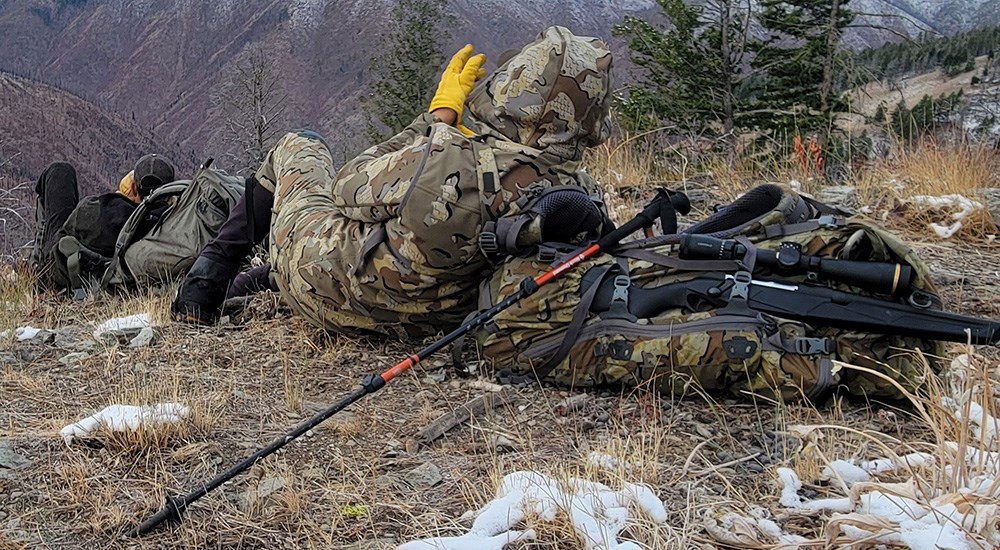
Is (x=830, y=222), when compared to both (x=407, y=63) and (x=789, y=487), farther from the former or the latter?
(x=407, y=63)

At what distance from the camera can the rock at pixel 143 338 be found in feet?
12.5

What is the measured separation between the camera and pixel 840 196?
220 inches

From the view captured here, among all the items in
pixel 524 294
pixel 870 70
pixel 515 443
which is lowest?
pixel 515 443

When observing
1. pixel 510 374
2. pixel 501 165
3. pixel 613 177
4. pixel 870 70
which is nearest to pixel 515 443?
pixel 510 374

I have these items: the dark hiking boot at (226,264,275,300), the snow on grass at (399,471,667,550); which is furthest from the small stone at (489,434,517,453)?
the dark hiking boot at (226,264,275,300)

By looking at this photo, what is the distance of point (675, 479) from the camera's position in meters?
2.19

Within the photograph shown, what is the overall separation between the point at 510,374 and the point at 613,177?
138 inches

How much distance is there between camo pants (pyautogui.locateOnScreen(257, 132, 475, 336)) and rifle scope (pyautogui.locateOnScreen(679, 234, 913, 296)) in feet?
3.40

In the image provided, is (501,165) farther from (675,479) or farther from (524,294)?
(675,479)

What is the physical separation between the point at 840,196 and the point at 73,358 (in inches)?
191

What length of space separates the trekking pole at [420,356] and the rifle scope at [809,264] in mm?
253

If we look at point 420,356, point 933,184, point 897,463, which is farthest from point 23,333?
point 933,184

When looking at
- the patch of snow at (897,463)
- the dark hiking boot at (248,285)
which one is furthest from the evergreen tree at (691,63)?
the patch of snow at (897,463)

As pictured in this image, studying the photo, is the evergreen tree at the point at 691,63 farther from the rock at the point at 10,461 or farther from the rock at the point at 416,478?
the rock at the point at 10,461
